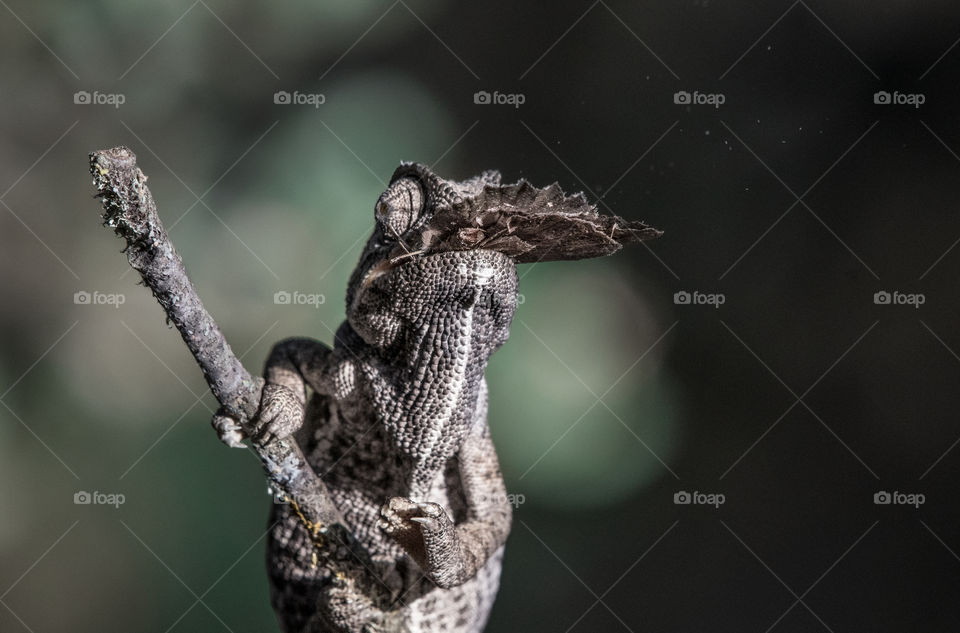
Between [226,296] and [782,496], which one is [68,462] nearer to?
[226,296]

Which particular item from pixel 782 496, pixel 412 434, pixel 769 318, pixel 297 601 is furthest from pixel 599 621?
pixel 412 434

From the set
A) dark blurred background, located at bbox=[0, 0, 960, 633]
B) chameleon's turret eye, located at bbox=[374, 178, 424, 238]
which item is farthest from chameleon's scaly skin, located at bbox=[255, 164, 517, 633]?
dark blurred background, located at bbox=[0, 0, 960, 633]

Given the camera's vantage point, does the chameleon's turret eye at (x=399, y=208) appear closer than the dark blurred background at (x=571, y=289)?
Yes

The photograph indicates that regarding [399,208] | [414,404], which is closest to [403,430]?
[414,404]

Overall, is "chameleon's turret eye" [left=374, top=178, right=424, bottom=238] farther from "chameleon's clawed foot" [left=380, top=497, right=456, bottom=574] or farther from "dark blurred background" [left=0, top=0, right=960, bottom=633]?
"dark blurred background" [left=0, top=0, right=960, bottom=633]

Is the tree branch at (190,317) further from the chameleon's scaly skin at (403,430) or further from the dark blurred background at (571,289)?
the dark blurred background at (571,289)

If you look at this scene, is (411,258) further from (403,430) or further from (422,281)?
(403,430)

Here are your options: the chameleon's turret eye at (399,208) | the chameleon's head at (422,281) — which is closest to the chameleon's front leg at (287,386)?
the chameleon's head at (422,281)
